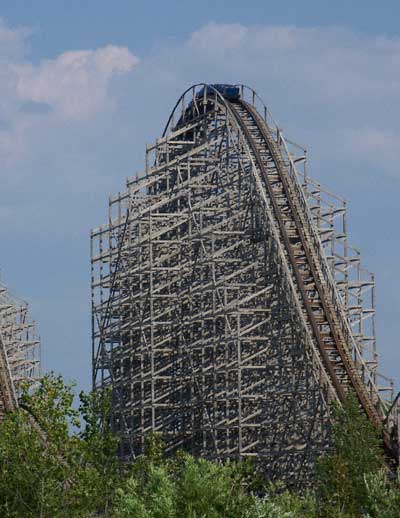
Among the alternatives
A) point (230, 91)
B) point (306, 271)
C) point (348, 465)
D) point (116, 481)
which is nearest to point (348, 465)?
point (348, 465)

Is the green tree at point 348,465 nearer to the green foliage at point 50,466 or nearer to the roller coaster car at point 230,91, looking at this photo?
the green foliage at point 50,466

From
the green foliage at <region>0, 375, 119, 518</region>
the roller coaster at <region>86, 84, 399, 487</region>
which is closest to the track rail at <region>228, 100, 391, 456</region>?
the roller coaster at <region>86, 84, 399, 487</region>

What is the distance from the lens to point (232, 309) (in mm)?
45062

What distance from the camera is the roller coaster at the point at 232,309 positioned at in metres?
44.0

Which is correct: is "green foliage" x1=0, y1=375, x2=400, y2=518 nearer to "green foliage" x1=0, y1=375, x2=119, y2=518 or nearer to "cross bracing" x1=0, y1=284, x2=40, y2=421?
"green foliage" x1=0, y1=375, x2=119, y2=518

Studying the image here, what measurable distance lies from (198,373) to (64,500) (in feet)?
55.4

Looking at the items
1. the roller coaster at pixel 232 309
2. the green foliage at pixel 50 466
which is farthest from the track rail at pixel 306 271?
the green foliage at pixel 50 466

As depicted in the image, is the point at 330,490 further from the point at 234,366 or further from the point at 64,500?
the point at 234,366

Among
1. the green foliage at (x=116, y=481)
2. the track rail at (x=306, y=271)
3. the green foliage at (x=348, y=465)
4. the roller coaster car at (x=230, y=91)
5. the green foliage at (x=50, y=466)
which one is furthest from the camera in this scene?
the roller coaster car at (x=230, y=91)

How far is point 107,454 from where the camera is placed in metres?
31.9

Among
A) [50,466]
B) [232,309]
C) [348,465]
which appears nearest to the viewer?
[50,466]

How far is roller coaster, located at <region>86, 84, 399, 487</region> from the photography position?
44000 millimetres

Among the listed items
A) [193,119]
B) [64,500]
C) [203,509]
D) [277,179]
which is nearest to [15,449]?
[64,500]

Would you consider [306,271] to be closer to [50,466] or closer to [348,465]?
[348,465]
